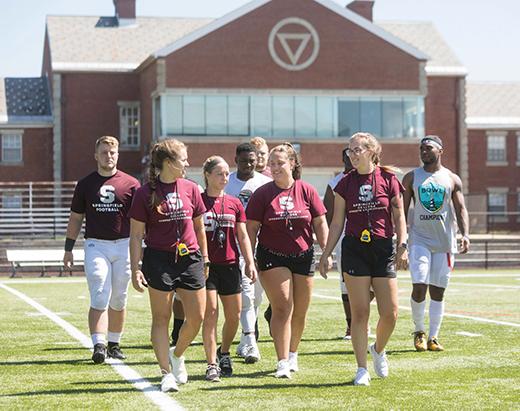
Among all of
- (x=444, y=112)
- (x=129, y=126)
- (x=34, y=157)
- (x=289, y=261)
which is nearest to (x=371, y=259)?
(x=289, y=261)

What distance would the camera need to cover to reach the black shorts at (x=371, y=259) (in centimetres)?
954

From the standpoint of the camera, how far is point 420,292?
1236 cm

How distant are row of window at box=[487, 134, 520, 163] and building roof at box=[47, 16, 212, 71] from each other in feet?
52.1

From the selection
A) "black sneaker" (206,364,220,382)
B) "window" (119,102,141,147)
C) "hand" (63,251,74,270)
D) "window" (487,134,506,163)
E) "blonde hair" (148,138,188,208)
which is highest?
"window" (119,102,141,147)

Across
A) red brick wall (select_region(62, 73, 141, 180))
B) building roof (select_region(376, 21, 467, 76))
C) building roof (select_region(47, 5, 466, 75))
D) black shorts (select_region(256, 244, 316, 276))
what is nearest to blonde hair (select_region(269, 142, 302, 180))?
black shorts (select_region(256, 244, 316, 276))

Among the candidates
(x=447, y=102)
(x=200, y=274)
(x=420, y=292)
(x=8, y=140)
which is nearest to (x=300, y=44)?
(x=447, y=102)

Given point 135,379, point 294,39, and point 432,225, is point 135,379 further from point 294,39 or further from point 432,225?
point 294,39

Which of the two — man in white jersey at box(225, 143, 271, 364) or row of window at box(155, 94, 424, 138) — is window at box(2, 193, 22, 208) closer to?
row of window at box(155, 94, 424, 138)

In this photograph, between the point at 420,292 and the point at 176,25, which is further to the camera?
the point at 176,25

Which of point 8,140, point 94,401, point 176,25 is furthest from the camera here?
point 176,25

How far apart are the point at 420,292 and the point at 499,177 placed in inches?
1905

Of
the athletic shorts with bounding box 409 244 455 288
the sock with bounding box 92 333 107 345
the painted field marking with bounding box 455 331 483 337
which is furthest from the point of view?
the painted field marking with bounding box 455 331 483 337

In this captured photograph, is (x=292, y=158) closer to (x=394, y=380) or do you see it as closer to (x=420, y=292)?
(x=394, y=380)

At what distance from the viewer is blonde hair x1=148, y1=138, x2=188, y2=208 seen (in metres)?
9.09
